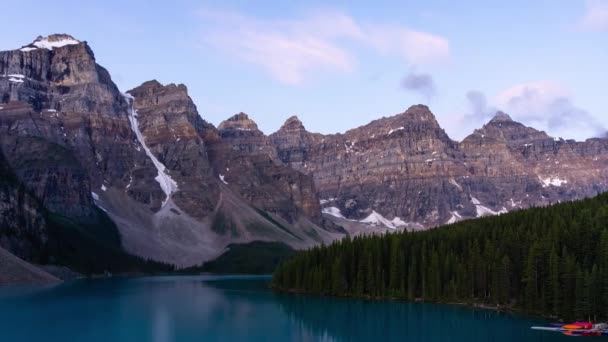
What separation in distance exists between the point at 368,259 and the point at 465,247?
57.4 ft

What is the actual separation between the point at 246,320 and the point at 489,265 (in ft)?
128

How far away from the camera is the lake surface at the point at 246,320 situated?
269 feet

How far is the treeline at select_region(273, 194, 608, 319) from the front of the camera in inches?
3807

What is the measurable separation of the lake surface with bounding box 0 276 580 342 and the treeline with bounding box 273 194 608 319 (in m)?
5.76

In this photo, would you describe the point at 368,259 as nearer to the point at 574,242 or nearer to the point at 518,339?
the point at 574,242

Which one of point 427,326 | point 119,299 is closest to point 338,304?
point 427,326

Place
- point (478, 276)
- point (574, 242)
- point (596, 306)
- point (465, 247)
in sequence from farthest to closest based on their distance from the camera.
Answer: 1. point (465, 247)
2. point (478, 276)
3. point (574, 242)
4. point (596, 306)

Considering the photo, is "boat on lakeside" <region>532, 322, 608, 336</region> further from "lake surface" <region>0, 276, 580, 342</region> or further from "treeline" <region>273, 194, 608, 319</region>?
"treeline" <region>273, 194, 608, 319</region>

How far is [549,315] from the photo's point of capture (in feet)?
326

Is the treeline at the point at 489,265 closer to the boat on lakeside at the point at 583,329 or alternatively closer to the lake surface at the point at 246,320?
the lake surface at the point at 246,320

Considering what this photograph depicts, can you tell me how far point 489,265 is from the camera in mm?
115438

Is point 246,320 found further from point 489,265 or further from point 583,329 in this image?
point 583,329

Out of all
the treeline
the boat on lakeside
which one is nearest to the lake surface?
the boat on lakeside

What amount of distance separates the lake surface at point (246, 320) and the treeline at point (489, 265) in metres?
5.76
